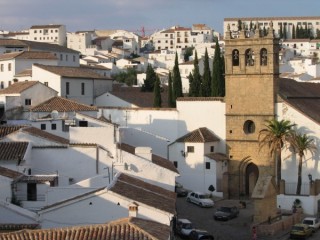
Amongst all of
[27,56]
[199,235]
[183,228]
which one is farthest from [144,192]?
[27,56]

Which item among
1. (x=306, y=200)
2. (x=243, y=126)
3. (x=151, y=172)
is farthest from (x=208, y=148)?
(x=151, y=172)

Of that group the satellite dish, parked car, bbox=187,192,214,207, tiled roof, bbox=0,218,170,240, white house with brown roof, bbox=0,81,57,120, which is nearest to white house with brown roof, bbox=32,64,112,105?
white house with brown roof, bbox=0,81,57,120

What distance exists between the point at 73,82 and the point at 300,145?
2073cm

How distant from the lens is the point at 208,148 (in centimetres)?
5088

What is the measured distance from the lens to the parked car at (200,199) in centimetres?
4609

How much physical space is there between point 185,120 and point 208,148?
11.1 ft

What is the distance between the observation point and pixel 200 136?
2019 inches

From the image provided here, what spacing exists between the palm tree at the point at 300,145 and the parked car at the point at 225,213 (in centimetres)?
576

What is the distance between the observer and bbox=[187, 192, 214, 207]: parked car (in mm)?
46094

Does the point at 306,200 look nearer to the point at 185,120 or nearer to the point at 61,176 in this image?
the point at 185,120

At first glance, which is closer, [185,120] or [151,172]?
[151,172]

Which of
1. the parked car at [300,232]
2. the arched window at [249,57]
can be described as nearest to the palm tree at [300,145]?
the arched window at [249,57]

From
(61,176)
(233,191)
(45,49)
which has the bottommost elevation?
(233,191)

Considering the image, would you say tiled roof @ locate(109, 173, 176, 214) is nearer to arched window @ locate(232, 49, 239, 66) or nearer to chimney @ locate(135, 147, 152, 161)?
chimney @ locate(135, 147, 152, 161)
